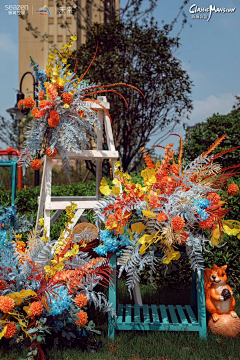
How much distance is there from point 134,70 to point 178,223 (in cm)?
545

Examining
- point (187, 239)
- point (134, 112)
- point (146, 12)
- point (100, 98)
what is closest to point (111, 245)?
point (187, 239)

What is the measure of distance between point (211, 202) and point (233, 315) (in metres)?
0.81

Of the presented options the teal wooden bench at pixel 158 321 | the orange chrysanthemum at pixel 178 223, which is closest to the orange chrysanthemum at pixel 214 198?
the orange chrysanthemum at pixel 178 223

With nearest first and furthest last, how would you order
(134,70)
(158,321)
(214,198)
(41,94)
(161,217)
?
(161,217) → (214,198) → (158,321) → (41,94) → (134,70)

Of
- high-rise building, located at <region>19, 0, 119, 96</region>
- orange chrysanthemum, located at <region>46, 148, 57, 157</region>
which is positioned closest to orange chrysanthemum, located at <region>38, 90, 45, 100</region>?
orange chrysanthemum, located at <region>46, 148, 57, 157</region>

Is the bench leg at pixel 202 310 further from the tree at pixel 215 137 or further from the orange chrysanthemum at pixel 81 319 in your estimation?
the tree at pixel 215 137

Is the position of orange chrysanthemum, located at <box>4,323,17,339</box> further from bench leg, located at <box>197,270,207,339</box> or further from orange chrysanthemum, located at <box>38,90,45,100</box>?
orange chrysanthemum, located at <box>38,90,45,100</box>

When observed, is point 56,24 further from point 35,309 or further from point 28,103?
point 35,309

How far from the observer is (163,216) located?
7.54 ft

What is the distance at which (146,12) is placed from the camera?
788 centimetres

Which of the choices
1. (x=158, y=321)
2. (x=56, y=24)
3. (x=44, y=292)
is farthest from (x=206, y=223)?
(x=56, y=24)

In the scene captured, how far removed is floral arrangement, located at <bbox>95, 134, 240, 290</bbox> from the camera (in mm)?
2318

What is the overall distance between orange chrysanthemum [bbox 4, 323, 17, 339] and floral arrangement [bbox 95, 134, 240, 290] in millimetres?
690

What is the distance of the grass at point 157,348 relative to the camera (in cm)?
230
